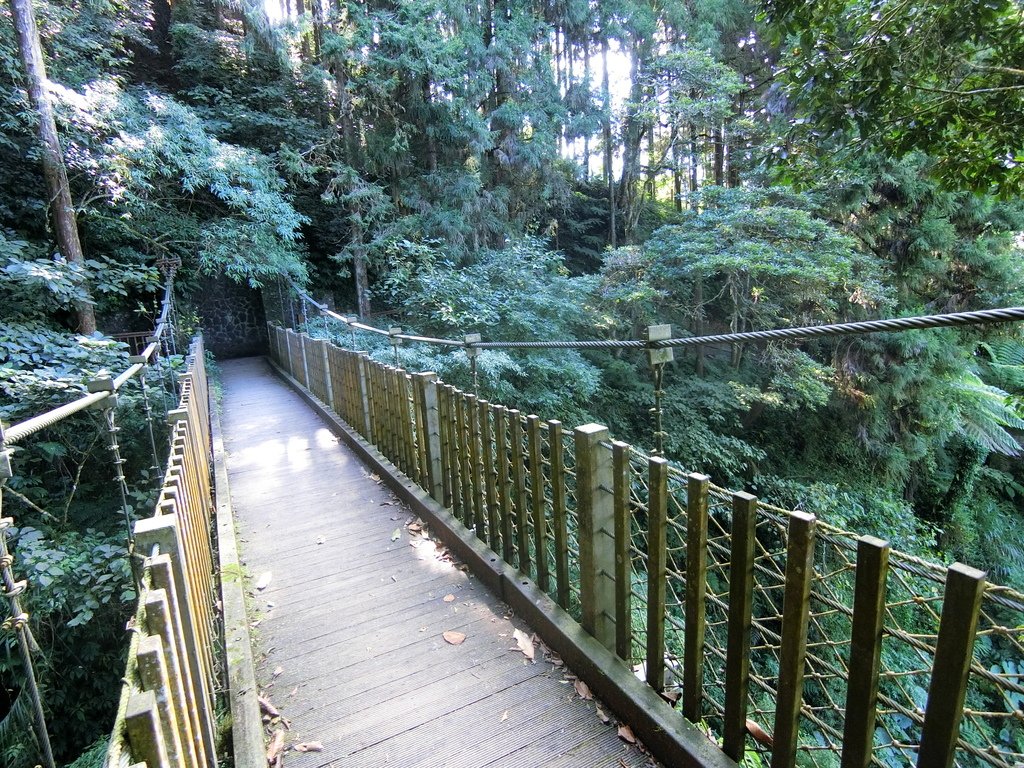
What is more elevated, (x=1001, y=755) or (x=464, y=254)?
(x=464, y=254)

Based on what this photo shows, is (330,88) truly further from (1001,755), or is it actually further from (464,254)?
(1001,755)

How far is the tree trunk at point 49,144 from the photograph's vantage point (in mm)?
6500

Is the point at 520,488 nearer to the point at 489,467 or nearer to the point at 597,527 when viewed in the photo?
the point at 489,467

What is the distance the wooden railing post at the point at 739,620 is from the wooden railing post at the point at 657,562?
257mm

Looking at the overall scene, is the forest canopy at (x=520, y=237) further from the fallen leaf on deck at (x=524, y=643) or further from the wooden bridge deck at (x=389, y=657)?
the fallen leaf on deck at (x=524, y=643)

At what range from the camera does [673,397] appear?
9750 millimetres

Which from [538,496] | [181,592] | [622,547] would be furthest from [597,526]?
[181,592]

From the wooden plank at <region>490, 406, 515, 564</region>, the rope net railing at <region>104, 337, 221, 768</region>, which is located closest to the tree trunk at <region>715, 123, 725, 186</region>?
the wooden plank at <region>490, 406, 515, 564</region>

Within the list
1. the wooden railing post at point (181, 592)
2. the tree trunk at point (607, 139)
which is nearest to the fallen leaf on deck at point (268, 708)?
the wooden railing post at point (181, 592)

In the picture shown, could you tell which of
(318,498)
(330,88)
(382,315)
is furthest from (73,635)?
(330,88)

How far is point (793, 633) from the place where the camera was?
129cm

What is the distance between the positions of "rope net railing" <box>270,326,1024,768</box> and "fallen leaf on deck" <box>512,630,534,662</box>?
21 cm

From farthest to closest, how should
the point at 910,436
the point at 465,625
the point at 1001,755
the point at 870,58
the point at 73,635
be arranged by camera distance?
1. the point at 910,436
2. the point at 73,635
3. the point at 870,58
4. the point at 465,625
5. the point at 1001,755

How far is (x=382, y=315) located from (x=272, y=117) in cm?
422
